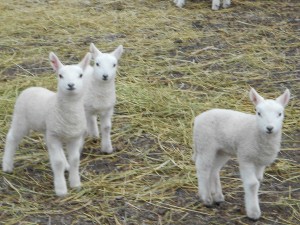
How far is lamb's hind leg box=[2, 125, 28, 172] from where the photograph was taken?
4.64m

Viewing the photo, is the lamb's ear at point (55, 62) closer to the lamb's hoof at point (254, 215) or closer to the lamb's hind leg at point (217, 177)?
the lamb's hind leg at point (217, 177)

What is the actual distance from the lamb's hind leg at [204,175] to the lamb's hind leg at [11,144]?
4.18 feet

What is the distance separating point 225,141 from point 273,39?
4.47 metres

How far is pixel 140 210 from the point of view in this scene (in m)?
4.30

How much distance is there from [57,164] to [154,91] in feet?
7.21

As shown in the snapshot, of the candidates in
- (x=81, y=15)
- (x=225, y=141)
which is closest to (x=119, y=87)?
(x=225, y=141)

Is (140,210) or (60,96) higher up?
(60,96)

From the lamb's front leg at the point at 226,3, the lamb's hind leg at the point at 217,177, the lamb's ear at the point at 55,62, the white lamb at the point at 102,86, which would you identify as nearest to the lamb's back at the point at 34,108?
the lamb's ear at the point at 55,62

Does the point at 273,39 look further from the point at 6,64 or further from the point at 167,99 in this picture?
the point at 6,64

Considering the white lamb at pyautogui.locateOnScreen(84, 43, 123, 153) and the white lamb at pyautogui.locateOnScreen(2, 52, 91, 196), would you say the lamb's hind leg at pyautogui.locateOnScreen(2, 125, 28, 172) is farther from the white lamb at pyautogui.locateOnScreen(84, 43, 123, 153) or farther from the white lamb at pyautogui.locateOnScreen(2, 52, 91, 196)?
the white lamb at pyautogui.locateOnScreen(84, 43, 123, 153)

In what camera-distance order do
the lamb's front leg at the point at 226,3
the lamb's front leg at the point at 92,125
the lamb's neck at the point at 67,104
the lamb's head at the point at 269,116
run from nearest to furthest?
the lamb's head at the point at 269,116, the lamb's neck at the point at 67,104, the lamb's front leg at the point at 92,125, the lamb's front leg at the point at 226,3

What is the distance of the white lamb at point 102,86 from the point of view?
4789 mm

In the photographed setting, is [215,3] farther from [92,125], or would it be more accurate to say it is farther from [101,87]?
[101,87]

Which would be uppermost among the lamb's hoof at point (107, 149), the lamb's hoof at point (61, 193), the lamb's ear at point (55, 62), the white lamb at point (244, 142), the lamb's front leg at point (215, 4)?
the lamb's ear at point (55, 62)
